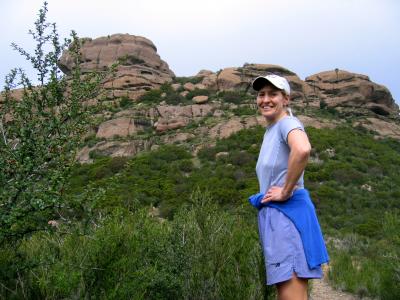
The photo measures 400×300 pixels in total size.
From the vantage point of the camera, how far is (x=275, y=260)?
2684mm

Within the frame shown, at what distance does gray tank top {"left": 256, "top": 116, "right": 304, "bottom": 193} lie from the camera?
281 centimetres

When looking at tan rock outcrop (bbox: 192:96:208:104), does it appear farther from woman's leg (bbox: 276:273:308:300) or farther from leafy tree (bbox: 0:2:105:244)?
woman's leg (bbox: 276:273:308:300)

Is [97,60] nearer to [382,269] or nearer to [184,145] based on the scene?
[184,145]

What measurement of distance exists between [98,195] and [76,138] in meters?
0.64

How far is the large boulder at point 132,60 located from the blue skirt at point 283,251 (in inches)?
1699

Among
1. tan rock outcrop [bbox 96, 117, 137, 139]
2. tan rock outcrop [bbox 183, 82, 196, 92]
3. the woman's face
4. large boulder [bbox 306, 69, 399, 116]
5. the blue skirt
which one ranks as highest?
tan rock outcrop [bbox 183, 82, 196, 92]

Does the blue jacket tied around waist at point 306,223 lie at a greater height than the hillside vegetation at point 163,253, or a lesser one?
greater

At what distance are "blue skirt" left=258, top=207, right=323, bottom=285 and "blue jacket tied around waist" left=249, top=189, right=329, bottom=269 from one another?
0.03m

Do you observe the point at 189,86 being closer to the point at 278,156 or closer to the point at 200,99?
the point at 200,99

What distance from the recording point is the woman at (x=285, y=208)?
2635mm

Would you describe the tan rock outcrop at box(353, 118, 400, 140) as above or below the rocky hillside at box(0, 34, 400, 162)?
below

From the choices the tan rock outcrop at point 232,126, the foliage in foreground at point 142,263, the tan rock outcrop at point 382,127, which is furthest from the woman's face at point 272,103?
the tan rock outcrop at point 382,127

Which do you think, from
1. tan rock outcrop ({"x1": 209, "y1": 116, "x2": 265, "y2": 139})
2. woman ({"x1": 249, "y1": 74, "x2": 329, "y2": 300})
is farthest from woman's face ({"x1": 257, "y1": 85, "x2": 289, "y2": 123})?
tan rock outcrop ({"x1": 209, "y1": 116, "x2": 265, "y2": 139})

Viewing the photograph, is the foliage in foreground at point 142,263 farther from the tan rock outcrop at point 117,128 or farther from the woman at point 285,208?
the tan rock outcrop at point 117,128
